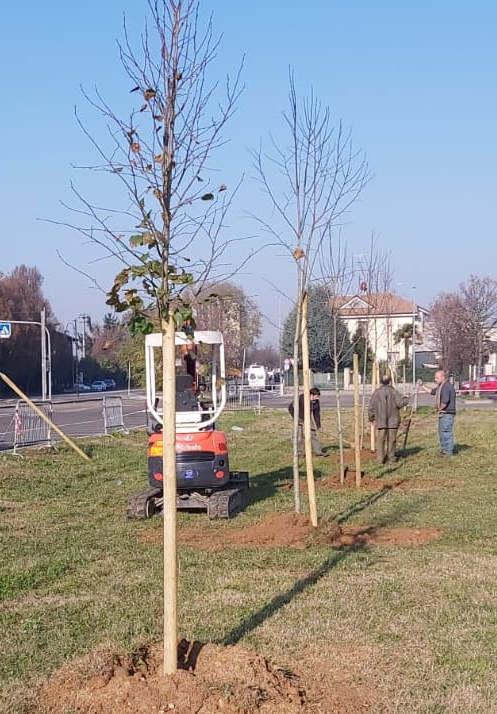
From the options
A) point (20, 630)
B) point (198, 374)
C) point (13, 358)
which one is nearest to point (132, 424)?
point (198, 374)

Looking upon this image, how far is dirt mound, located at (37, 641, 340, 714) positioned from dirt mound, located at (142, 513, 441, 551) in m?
4.08

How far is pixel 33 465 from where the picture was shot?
1825cm

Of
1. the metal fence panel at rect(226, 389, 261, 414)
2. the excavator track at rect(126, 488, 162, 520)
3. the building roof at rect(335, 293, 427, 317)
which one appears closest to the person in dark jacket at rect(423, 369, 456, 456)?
the building roof at rect(335, 293, 427, 317)

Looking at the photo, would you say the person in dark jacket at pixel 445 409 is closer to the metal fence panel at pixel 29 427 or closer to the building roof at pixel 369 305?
the building roof at pixel 369 305

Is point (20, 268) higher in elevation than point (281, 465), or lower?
higher

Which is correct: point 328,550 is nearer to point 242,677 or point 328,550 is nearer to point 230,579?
point 230,579

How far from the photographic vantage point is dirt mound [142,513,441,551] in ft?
31.7

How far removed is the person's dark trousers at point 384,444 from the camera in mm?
18594

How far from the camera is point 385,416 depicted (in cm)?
1819

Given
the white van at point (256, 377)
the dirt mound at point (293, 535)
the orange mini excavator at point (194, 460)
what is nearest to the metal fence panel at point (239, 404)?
the white van at point (256, 377)

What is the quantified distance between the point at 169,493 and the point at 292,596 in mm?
2676

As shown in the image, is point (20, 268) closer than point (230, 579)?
No

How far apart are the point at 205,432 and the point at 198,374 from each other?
3.75ft

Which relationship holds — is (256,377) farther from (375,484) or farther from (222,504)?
(222,504)
